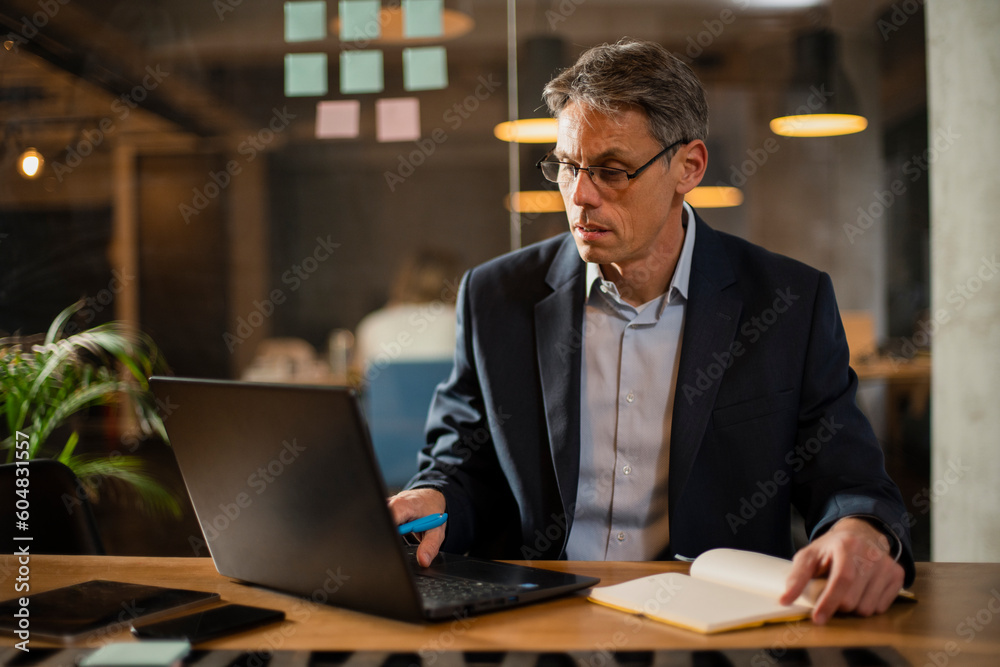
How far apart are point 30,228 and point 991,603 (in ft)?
11.1

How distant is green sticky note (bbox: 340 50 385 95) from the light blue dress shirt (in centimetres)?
205

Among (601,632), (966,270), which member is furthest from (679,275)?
(966,270)

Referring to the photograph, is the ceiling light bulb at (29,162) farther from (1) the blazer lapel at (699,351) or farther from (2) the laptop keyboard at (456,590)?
(2) the laptop keyboard at (456,590)

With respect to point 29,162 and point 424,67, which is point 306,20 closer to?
point 424,67

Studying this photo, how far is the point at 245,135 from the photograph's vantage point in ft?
11.2

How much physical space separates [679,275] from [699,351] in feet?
0.61

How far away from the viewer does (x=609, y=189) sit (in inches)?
60.1

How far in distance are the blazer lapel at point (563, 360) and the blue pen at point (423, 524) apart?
0.36 metres

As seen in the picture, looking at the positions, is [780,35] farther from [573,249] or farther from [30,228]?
[30,228]

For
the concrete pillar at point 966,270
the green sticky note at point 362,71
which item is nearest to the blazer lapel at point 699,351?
the concrete pillar at point 966,270

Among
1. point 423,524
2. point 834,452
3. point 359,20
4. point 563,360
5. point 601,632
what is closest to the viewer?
point 601,632

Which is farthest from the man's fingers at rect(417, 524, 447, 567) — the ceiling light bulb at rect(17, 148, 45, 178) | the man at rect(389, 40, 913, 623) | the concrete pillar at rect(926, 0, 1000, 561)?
the ceiling light bulb at rect(17, 148, 45, 178)

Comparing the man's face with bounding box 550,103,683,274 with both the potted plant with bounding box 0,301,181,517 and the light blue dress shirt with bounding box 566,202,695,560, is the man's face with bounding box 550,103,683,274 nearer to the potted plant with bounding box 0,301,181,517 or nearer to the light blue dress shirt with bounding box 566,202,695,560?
the light blue dress shirt with bounding box 566,202,695,560

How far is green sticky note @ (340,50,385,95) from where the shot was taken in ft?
11.1
